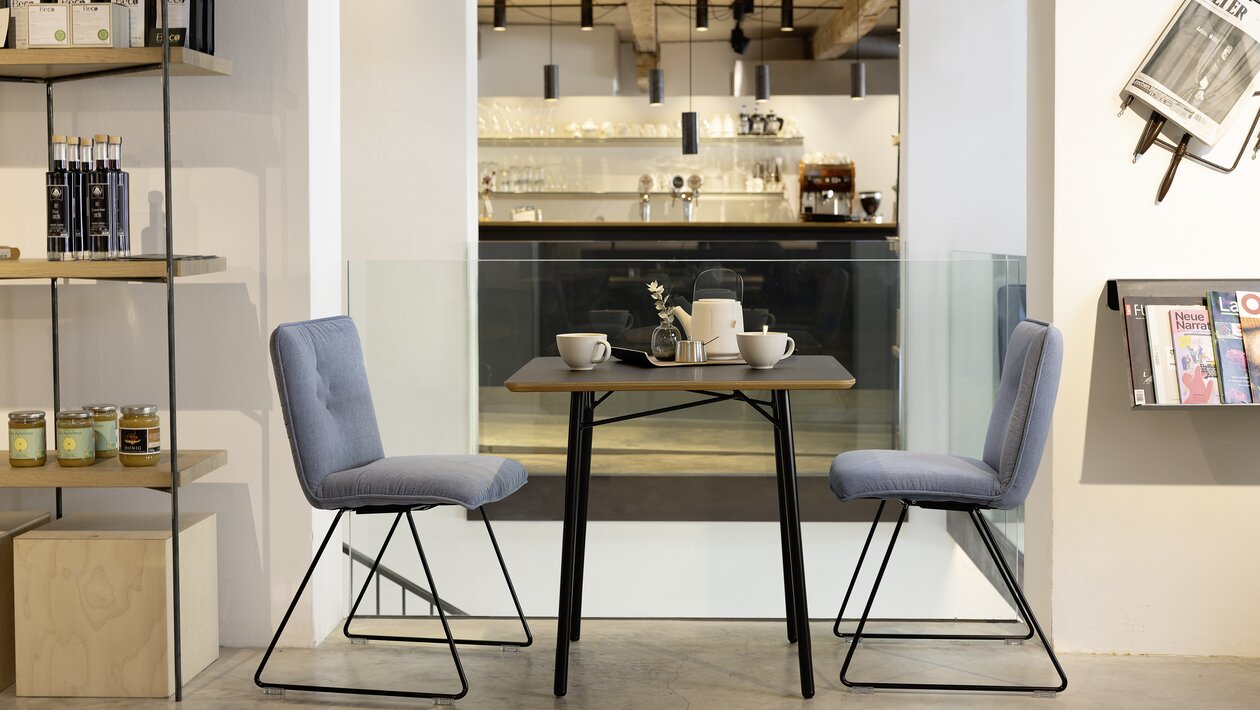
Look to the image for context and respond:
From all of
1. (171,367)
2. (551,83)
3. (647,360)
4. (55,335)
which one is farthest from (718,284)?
(551,83)

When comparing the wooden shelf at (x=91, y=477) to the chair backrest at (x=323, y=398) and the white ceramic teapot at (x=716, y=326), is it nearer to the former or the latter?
the chair backrest at (x=323, y=398)

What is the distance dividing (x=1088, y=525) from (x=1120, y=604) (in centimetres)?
23

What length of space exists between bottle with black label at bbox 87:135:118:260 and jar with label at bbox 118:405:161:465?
39 centimetres

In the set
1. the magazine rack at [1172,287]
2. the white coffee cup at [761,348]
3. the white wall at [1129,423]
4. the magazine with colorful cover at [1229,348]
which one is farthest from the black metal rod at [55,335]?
the magazine with colorful cover at [1229,348]

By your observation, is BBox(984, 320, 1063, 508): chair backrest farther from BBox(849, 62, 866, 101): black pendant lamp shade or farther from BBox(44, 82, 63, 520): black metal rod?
BBox(849, 62, 866, 101): black pendant lamp shade

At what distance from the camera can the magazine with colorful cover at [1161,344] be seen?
294 centimetres

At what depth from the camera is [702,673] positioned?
297cm

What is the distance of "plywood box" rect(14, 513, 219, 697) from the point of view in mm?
2795

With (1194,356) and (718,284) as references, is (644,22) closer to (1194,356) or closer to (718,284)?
(718,284)

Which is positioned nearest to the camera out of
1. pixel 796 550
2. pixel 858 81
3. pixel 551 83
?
pixel 796 550

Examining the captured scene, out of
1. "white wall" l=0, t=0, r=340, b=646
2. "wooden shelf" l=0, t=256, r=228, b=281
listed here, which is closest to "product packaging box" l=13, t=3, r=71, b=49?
"white wall" l=0, t=0, r=340, b=646

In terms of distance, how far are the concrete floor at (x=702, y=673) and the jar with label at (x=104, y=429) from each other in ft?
2.00

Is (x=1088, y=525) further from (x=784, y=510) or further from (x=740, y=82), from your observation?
(x=740, y=82)

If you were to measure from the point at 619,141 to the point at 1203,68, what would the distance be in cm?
778
